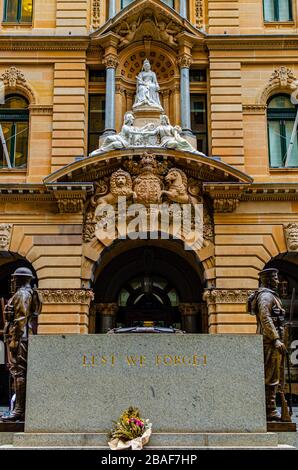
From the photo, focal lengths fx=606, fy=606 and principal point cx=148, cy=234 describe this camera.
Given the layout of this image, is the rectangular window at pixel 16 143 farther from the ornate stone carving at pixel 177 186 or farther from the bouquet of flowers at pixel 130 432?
the bouquet of flowers at pixel 130 432

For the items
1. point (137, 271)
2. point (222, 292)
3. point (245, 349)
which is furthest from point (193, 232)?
point (245, 349)

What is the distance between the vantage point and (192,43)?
925 inches

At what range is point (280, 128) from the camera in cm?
2334

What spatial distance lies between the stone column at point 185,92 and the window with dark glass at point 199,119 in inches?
28.1

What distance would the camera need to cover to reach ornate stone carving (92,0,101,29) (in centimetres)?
2427

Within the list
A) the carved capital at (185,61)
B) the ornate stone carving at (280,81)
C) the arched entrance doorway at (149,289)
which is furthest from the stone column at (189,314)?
the carved capital at (185,61)

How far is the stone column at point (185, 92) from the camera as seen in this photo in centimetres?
2289

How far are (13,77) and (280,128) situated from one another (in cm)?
1047

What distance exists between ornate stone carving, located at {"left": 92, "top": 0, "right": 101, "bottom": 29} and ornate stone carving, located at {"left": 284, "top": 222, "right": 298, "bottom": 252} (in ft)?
36.1

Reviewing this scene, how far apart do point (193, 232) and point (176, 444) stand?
12.5 m

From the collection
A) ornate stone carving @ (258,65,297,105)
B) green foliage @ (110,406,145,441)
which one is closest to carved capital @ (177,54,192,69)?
ornate stone carving @ (258,65,297,105)

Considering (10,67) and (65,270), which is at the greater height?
(10,67)

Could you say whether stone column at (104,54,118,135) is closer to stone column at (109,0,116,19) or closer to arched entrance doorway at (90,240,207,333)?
stone column at (109,0,116,19)

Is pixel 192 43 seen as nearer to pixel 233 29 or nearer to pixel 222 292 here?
pixel 233 29
